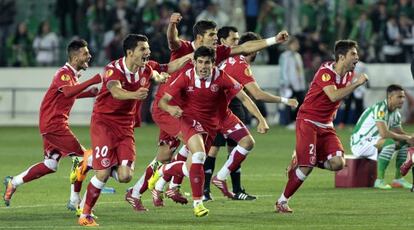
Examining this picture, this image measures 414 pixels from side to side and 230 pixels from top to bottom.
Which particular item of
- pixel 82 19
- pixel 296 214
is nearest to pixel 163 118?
pixel 296 214

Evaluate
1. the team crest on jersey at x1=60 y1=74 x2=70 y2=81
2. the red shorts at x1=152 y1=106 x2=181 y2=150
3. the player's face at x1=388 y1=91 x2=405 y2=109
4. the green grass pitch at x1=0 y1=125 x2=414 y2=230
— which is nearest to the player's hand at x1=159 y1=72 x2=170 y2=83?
the red shorts at x1=152 y1=106 x2=181 y2=150

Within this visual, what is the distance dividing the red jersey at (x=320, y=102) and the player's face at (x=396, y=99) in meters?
2.96

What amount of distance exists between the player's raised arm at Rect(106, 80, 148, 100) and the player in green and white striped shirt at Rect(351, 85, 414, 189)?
18.0 feet

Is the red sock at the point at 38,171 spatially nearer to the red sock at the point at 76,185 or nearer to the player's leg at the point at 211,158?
the red sock at the point at 76,185

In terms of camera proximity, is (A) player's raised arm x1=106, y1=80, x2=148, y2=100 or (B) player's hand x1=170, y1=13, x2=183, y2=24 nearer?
(A) player's raised arm x1=106, y1=80, x2=148, y2=100

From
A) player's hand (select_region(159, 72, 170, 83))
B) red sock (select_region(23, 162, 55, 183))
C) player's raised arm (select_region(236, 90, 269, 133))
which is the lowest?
red sock (select_region(23, 162, 55, 183))

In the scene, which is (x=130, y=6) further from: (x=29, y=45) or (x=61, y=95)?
(x=61, y=95)

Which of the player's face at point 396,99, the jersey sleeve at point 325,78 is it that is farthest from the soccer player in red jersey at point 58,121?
the player's face at point 396,99

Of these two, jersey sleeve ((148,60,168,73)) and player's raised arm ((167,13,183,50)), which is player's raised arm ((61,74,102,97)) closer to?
jersey sleeve ((148,60,168,73))

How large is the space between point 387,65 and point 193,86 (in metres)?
20.1

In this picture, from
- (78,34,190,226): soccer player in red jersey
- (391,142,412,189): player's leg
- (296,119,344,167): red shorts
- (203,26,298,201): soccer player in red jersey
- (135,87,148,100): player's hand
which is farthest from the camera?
(391,142,412,189): player's leg

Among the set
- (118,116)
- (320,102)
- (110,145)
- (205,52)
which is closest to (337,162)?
(320,102)

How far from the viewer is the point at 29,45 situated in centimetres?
3734

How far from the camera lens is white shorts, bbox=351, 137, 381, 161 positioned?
66.4 ft
